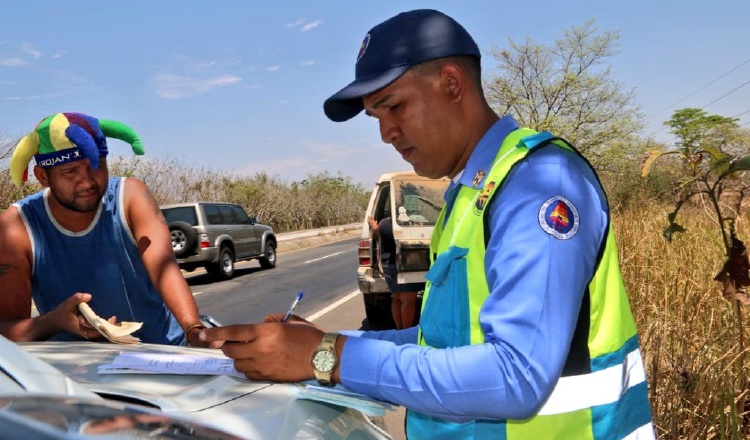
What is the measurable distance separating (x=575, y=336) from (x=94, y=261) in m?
1.81

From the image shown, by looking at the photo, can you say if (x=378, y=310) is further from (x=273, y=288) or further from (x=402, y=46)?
(x=402, y=46)

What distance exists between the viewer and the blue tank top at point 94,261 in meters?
2.24

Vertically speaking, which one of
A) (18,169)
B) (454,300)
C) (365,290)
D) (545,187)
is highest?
(18,169)

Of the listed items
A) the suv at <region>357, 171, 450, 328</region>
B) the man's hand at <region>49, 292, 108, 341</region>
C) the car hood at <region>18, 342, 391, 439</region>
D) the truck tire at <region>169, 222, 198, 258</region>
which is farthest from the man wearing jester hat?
the truck tire at <region>169, 222, 198, 258</region>

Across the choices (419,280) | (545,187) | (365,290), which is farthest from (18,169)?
(365,290)

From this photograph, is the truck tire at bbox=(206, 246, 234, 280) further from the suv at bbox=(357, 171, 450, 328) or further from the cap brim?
the cap brim

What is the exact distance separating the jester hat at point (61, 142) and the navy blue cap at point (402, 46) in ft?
4.12

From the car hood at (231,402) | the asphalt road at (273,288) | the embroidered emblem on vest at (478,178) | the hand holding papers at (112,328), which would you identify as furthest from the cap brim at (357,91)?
the asphalt road at (273,288)

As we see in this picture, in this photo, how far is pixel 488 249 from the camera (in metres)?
1.13

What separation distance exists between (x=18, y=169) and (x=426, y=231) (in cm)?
526

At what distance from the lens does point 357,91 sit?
1322 millimetres

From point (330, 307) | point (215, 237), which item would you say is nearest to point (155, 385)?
point (330, 307)

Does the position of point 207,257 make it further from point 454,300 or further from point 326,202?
point 326,202

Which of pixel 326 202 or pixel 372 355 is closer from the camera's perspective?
pixel 372 355
